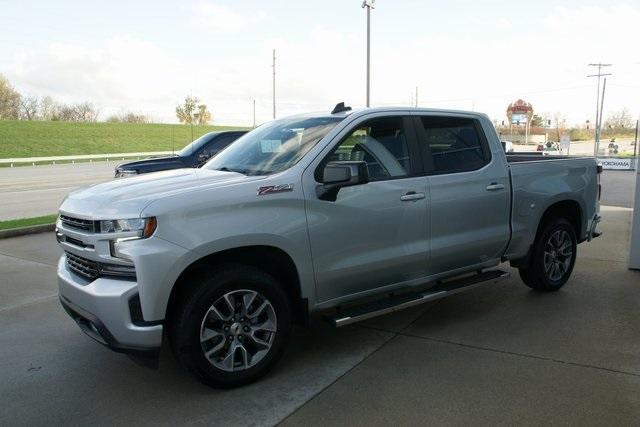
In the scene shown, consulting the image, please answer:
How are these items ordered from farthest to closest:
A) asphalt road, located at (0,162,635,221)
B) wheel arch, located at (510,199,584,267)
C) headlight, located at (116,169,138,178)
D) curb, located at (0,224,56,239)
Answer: asphalt road, located at (0,162,635,221), headlight, located at (116,169,138,178), curb, located at (0,224,56,239), wheel arch, located at (510,199,584,267)

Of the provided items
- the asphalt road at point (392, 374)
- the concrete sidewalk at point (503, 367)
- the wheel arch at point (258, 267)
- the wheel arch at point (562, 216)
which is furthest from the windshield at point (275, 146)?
the wheel arch at point (562, 216)

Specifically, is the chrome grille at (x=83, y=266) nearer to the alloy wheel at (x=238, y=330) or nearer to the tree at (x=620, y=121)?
the alloy wheel at (x=238, y=330)

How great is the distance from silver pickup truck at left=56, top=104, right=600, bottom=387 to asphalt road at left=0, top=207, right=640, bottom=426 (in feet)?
1.19

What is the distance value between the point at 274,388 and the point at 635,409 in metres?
2.27

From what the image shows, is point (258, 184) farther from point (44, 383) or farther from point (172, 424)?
point (44, 383)

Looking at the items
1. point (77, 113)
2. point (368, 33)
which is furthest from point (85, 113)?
point (368, 33)

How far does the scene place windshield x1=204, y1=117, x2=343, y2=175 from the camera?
165 inches

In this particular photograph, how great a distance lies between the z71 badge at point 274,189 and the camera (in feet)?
12.3

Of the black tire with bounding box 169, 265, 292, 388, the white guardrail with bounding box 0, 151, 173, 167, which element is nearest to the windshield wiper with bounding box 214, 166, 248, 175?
the black tire with bounding box 169, 265, 292, 388

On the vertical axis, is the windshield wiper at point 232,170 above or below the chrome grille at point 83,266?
above

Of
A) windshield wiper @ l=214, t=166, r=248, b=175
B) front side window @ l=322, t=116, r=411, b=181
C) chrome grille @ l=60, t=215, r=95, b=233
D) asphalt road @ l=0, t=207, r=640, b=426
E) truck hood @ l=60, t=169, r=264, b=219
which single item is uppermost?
front side window @ l=322, t=116, r=411, b=181

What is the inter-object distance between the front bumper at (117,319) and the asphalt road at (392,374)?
1.47 feet

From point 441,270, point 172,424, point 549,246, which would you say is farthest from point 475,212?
point 172,424

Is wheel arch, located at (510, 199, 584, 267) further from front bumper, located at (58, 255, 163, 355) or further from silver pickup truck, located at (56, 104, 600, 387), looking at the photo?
front bumper, located at (58, 255, 163, 355)
